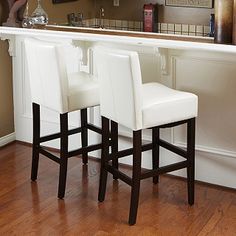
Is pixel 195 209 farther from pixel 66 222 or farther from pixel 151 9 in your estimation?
pixel 151 9

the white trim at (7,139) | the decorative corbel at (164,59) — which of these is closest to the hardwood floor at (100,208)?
the white trim at (7,139)

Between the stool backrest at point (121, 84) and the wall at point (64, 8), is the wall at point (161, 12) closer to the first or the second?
the wall at point (64, 8)

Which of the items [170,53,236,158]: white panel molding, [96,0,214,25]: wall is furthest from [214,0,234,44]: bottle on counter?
[96,0,214,25]: wall

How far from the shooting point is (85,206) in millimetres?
3426

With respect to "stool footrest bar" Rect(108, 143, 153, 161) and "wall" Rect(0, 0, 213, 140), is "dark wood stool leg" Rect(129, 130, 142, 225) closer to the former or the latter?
"stool footrest bar" Rect(108, 143, 153, 161)

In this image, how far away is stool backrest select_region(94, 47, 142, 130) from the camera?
3.00m

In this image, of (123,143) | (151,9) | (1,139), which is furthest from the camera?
(151,9)

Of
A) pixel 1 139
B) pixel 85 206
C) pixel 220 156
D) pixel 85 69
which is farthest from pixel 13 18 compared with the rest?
pixel 220 156

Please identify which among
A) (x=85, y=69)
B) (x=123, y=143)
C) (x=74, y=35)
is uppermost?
(x=74, y=35)

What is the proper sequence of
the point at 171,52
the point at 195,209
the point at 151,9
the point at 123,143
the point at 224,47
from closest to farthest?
the point at 224,47 → the point at 195,209 → the point at 171,52 → the point at 123,143 → the point at 151,9

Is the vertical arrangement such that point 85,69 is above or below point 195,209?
above

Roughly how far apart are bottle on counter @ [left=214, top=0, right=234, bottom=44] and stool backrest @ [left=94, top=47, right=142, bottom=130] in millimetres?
592

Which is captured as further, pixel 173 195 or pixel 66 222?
pixel 173 195

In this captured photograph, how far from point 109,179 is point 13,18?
143 centimetres
